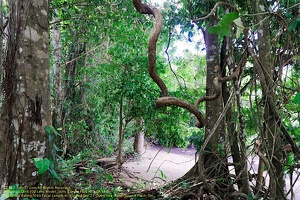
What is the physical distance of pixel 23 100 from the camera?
1.78 metres

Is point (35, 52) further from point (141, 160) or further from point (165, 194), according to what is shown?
point (141, 160)

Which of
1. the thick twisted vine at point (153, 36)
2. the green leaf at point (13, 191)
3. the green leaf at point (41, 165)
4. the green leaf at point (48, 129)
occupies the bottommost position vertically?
the green leaf at point (13, 191)

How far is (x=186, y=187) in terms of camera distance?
2.85 m

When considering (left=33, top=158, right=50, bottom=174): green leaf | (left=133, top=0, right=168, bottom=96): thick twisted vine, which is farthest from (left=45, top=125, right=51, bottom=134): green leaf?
(left=133, top=0, right=168, bottom=96): thick twisted vine

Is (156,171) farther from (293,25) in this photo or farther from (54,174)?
(293,25)

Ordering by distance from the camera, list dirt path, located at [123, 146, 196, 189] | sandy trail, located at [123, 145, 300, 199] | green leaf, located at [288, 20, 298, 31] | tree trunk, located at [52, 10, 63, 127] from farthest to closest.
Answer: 1. tree trunk, located at [52, 10, 63, 127]
2. dirt path, located at [123, 146, 196, 189]
3. sandy trail, located at [123, 145, 300, 199]
4. green leaf, located at [288, 20, 298, 31]

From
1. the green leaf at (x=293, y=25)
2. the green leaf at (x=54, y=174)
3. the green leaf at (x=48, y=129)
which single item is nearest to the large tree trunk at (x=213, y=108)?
the green leaf at (x=293, y=25)

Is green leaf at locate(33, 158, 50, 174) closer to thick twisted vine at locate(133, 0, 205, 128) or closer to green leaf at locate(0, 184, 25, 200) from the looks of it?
green leaf at locate(0, 184, 25, 200)

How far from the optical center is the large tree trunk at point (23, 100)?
173 centimetres

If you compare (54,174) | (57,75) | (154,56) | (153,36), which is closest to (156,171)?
(154,56)

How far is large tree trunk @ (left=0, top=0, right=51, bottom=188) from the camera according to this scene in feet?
5.69

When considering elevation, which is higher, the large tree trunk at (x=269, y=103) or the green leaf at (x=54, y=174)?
the large tree trunk at (x=269, y=103)

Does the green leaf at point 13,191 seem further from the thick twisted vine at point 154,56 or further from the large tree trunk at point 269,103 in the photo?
the large tree trunk at point 269,103

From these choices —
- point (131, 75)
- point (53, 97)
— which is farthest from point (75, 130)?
point (131, 75)
